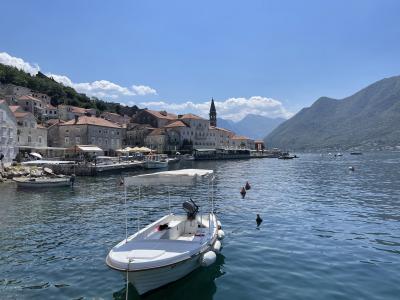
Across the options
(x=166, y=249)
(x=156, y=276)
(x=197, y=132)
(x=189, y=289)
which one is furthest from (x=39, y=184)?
(x=197, y=132)

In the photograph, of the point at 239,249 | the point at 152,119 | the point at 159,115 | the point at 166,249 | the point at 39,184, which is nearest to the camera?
the point at 166,249

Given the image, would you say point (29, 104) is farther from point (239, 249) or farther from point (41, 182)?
point (239, 249)

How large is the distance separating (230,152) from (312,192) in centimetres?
10617

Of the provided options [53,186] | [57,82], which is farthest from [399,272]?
[57,82]

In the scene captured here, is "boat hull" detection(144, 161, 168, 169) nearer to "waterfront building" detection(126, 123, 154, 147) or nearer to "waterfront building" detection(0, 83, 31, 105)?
"waterfront building" detection(126, 123, 154, 147)

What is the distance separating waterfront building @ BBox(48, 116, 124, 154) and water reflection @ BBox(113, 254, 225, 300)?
8284 cm

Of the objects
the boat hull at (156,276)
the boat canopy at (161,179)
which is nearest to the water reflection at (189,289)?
the boat hull at (156,276)

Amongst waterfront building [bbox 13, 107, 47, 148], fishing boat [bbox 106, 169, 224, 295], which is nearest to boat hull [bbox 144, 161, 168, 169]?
waterfront building [bbox 13, 107, 47, 148]

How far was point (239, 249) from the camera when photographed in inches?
723

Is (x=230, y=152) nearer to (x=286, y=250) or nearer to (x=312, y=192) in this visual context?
(x=312, y=192)

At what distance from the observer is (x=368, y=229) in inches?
898

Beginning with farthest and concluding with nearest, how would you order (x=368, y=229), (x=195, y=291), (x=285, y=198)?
(x=285, y=198) → (x=368, y=229) → (x=195, y=291)

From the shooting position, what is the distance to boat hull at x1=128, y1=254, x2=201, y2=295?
11.7 meters

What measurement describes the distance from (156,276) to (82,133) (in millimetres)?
86125
